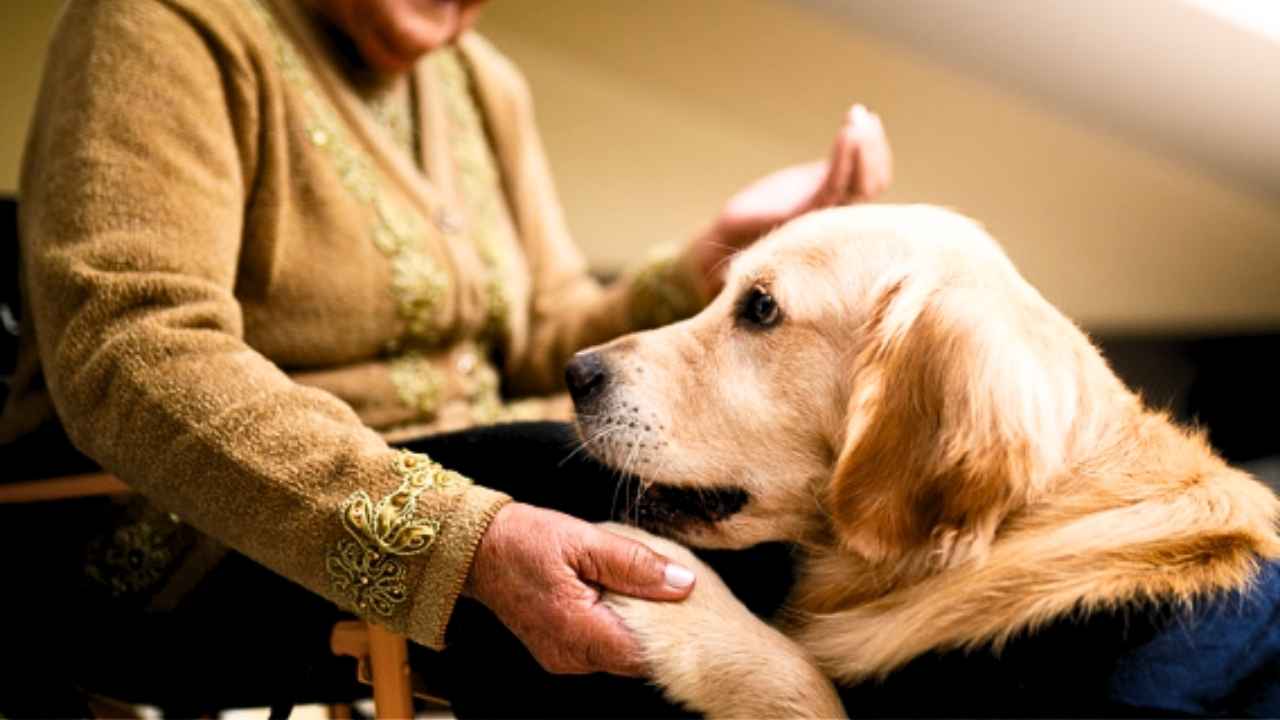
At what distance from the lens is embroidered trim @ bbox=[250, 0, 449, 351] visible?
1031 mm

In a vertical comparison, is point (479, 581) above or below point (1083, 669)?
below

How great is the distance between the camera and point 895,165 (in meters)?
2.12

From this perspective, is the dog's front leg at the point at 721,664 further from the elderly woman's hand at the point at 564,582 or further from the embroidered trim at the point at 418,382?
the embroidered trim at the point at 418,382

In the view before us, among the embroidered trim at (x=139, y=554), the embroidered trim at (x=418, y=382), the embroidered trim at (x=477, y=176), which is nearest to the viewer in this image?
the embroidered trim at (x=139, y=554)

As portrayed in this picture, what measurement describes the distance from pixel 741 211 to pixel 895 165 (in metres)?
1.07

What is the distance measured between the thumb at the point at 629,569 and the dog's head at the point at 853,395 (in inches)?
3.6

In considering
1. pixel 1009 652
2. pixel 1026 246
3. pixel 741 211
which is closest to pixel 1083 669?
pixel 1009 652

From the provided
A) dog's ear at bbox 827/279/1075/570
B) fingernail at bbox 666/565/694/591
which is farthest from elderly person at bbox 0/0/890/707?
dog's ear at bbox 827/279/1075/570

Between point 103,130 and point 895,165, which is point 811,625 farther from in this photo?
point 895,165

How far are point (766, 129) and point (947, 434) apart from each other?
5.26 ft

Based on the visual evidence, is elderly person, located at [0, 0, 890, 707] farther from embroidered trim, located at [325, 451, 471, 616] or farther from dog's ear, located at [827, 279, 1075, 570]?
dog's ear, located at [827, 279, 1075, 570]

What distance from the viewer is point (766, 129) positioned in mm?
2209

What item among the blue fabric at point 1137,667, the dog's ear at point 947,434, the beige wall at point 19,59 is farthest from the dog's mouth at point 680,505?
Answer: the beige wall at point 19,59

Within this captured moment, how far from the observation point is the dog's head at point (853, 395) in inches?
27.7
